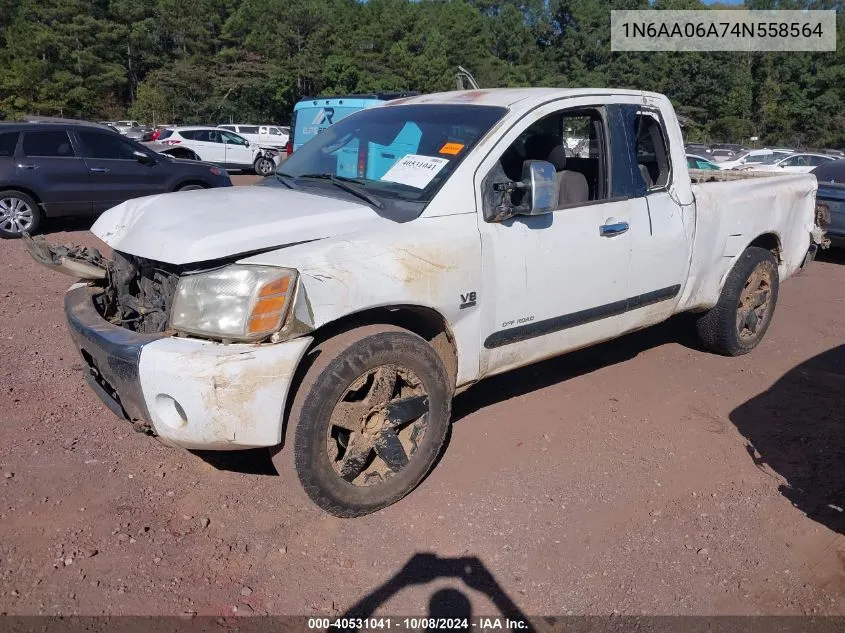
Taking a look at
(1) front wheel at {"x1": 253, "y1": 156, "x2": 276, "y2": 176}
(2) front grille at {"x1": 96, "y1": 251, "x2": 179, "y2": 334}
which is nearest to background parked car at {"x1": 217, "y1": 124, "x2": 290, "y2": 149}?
(1) front wheel at {"x1": 253, "y1": 156, "x2": 276, "y2": 176}

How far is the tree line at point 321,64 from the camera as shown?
51594mm

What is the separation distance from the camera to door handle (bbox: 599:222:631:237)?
13.0 ft

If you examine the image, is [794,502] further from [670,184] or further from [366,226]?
[366,226]

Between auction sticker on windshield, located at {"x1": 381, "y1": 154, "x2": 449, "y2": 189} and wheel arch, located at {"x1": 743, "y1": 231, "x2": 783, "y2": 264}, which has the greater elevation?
auction sticker on windshield, located at {"x1": 381, "y1": 154, "x2": 449, "y2": 189}

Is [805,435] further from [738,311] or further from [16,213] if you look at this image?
[16,213]

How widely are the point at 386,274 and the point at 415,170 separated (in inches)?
30.0

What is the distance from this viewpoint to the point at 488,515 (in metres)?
3.31

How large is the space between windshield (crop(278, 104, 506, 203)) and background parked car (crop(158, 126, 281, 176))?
62.2 ft

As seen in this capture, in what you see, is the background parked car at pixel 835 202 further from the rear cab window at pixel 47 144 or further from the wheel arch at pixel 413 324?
the rear cab window at pixel 47 144

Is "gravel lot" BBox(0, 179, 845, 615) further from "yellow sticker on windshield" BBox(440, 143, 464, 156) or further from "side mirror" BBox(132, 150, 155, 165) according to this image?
"side mirror" BBox(132, 150, 155, 165)

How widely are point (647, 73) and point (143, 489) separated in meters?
65.0

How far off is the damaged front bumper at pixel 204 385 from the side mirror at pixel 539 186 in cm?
129

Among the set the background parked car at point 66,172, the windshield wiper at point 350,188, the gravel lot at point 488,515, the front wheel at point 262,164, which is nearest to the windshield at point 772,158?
the front wheel at point 262,164

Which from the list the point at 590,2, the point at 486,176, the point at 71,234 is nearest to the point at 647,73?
the point at 590,2
